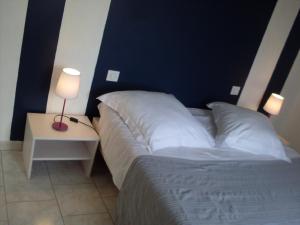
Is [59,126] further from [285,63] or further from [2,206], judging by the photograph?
[285,63]

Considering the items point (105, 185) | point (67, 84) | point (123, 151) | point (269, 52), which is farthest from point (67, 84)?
point (269, 52)

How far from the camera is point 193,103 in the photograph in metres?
3.16

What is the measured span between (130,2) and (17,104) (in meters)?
1.17

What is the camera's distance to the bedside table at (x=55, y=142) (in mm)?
2353

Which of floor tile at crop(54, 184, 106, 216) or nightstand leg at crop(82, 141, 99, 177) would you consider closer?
floor tile at crop(54, 184, 106, 216)

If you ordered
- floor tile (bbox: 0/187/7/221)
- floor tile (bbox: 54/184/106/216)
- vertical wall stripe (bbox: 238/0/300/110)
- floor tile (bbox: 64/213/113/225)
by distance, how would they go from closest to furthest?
1. floor tile (bbox: 0/187/7/221)
2. floor tile (bbox: 64/213/113/225)
3. floor tile (bbox: 54/184/106/216)
4. vertical wall stripe (bbox: 238/0/300/110)

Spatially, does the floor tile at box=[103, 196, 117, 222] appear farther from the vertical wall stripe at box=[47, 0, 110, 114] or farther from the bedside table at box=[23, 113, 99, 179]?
the vertical wall stripe at box=[47, 0, 110, 114]

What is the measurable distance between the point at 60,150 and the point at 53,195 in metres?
0.36

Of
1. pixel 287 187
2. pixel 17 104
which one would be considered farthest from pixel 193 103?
pixel 17 104

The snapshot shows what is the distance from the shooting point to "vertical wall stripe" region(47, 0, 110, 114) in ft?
7.91

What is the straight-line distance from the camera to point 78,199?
2363 millimetres

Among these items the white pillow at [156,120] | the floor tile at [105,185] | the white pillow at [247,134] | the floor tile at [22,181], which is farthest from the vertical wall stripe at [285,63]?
the floor tile at [22,181]

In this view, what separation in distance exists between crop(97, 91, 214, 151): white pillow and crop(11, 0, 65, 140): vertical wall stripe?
1.55 feet

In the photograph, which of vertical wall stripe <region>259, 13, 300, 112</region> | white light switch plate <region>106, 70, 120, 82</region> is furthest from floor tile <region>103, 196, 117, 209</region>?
vertical wall stripe <region>259, 13, 300, 112</region>
